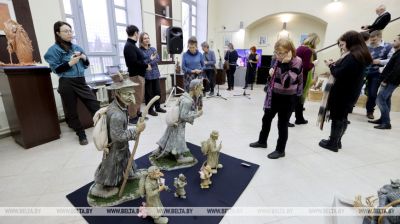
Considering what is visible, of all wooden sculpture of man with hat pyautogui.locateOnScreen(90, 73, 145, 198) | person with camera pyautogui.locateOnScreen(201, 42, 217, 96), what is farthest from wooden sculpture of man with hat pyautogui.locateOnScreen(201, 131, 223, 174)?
person with camera pyautogui.locateOnScreen(201, 42, 217, 96)

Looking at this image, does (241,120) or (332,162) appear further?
(241,120)

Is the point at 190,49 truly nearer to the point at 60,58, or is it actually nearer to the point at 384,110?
the point at 60,58

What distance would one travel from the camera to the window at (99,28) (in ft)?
11.8

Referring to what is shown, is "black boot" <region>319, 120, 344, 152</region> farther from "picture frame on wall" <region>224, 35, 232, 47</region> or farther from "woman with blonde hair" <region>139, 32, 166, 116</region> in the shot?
"picture frame on wall" <region>224, 35, 232, 47</region>

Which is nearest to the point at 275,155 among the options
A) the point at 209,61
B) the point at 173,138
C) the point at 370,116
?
the point at 173,138

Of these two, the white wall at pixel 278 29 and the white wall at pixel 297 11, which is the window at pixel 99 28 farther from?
the white wall at pixel 278 29

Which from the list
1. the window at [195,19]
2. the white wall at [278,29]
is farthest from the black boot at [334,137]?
the white wall at [278,29]

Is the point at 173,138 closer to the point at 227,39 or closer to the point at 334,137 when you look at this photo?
the point at 334,137

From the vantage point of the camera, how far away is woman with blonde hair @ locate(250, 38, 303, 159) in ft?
6.30

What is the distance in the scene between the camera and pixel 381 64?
11.1 feet

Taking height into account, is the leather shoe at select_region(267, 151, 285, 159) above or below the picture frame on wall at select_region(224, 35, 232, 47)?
below

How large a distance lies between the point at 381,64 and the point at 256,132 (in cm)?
249

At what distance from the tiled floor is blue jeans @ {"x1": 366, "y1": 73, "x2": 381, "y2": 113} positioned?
57 centimetres

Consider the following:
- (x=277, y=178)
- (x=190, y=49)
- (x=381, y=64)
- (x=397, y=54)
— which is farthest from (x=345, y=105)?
(x=190, y=49)
